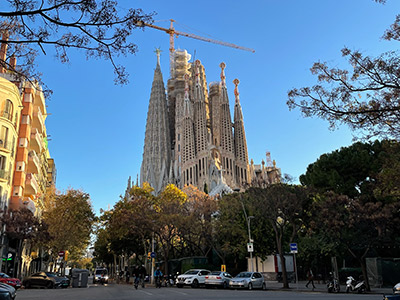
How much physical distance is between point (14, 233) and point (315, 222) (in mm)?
23352

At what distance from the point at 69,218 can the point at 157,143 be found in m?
73.8

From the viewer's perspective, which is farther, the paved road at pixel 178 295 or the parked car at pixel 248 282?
the parked car at pixel 248 282

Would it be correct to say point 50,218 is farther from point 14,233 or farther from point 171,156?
point 171,156

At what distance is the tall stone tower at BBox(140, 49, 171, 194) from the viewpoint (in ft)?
355

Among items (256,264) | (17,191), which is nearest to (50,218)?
(17,191)

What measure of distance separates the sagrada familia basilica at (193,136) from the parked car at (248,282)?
2584 inches

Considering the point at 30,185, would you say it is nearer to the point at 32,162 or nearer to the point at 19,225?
the point at 32,162

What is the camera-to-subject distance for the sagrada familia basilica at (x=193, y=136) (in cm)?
10088

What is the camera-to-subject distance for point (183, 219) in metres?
36.4

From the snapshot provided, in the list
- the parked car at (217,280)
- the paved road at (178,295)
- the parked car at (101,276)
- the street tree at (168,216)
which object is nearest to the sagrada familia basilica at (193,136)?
the parked car at (101,276)

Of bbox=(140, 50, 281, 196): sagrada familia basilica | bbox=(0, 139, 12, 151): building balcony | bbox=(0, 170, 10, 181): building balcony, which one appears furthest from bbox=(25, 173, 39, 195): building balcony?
bbox=(140, 50, 281, 196): sagrada familia basilica

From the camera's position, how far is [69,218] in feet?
132

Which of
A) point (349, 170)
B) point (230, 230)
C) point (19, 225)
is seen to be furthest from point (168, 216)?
point (349, 170)

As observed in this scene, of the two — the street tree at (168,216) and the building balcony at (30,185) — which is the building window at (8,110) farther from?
the street tree at (168,216)
